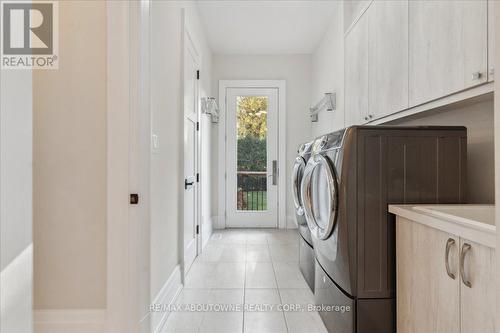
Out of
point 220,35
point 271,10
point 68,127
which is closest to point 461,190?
point 68,127

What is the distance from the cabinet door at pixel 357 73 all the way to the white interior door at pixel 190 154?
1548 millimetres

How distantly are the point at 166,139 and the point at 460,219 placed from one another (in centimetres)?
179

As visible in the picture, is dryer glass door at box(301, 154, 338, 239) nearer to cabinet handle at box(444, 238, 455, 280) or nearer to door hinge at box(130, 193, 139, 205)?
cabinet handle at box(444, 238, 455, 280)

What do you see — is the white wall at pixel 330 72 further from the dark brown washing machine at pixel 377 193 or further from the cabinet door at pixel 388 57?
the dark brown washing machine at pixel 377 193

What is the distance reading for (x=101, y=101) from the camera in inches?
62.2

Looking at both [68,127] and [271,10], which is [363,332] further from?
[271,10]

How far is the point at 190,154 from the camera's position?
3.12 meters

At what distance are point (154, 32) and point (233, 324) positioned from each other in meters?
1.93

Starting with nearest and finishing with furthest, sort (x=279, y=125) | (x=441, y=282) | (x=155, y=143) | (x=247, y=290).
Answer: (x=441, y=282) < (x=155, y=143) < (x=247, y=290) < (x=279, y=125)

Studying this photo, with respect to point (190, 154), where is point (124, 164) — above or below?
below

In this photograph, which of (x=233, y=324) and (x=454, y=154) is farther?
(x=233, y=324)

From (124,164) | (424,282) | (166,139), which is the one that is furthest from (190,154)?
(424,282)

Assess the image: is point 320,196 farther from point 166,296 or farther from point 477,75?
point 166,296

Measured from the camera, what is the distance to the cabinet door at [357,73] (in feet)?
8.32
